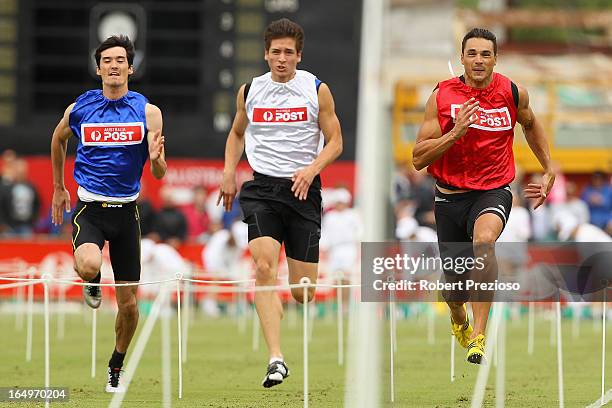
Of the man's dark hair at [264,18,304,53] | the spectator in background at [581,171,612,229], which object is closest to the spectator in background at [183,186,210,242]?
the spectator in background at [581,171,612,229]

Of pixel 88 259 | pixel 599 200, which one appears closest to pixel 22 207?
pixel 599 200

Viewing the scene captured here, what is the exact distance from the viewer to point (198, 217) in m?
23.6

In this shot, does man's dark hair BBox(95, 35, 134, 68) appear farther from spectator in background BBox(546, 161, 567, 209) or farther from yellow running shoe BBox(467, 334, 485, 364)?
spectator in background BBox(546, 161, 567, 209)

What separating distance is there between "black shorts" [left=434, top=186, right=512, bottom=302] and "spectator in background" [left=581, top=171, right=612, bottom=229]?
12802 mm

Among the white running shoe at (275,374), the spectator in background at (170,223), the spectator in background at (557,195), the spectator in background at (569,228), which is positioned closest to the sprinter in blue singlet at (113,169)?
the white running shoe at (275,374)

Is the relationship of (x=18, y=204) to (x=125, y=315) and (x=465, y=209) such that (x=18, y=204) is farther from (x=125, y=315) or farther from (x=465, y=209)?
(x=465, y=209)

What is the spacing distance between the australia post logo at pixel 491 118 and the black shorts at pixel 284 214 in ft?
4.35

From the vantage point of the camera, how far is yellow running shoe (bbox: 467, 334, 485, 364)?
10016mm

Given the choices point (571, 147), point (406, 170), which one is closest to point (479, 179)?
point (406, 170)

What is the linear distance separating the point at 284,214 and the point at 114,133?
1.36 meters

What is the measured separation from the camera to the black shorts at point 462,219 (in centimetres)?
1020

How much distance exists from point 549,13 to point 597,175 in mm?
14313

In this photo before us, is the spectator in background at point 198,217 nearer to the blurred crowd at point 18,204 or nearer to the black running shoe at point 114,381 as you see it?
the blurred crowd at point 18,204

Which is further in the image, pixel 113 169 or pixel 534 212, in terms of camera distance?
pixel 534 212
